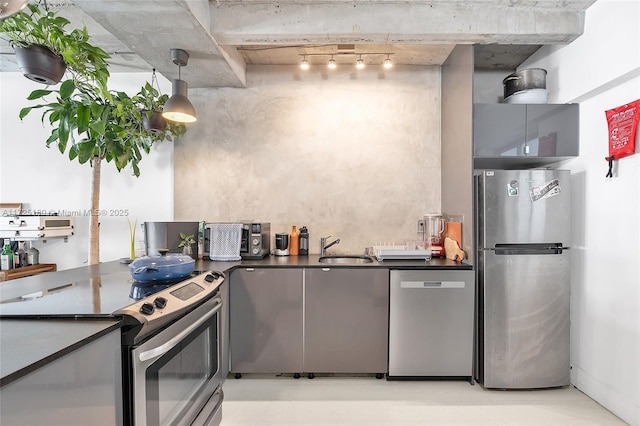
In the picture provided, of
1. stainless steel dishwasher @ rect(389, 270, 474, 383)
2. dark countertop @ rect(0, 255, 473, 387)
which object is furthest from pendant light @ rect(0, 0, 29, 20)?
stainless steel dishwasher @ rect(389, 270, 474, 383)

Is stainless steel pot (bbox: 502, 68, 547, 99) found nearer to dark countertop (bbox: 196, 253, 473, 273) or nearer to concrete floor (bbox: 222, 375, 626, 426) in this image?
dark countertop (bbox: 196, 253, 473, 273)

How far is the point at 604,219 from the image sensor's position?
2328 millimetres

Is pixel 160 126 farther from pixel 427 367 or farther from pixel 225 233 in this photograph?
pixel 427 367

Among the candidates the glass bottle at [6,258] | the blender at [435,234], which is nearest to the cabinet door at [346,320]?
the blender at [435,234]

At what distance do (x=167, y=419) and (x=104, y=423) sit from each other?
1.26 ft

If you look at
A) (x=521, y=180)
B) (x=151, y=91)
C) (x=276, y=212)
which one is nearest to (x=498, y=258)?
(x=521, y=180)

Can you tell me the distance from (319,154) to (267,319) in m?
1.72

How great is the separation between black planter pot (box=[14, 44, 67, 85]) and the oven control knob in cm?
126

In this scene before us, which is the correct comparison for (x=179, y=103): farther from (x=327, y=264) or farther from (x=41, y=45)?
(x=327, y=264)

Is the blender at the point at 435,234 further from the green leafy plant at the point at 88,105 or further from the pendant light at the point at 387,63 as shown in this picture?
the green leafy plant at the point at 88,105

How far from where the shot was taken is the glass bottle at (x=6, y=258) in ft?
10.0

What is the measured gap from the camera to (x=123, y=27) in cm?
227

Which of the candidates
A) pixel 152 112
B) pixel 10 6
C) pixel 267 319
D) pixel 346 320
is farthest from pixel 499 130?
pixel 10 6

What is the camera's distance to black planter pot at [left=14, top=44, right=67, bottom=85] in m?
1.49
